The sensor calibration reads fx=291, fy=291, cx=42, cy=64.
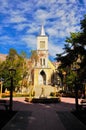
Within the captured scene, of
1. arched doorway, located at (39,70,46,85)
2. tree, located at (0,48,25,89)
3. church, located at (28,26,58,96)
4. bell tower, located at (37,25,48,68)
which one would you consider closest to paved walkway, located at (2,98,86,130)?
tree, located at (0,48,25,89)

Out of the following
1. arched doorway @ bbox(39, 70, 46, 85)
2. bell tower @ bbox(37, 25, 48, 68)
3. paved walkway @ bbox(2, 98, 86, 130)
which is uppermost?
bell tower @ bbox(37, 25, 48, 68)

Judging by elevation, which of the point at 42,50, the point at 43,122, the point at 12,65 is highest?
the point at 42,50

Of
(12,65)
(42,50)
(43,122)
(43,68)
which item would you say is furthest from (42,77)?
(43,122)

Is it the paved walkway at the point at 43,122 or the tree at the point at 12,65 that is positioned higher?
the tree at the point at 12,65

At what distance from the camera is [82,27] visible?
20.1 metres

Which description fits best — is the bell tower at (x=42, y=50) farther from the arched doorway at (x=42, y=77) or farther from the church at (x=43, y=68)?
the arched doorway at (x=42, y=77)

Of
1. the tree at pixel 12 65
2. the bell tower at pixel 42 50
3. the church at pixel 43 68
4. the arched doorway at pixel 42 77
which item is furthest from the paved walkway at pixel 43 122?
Result: the bell tower at pixel 42 50

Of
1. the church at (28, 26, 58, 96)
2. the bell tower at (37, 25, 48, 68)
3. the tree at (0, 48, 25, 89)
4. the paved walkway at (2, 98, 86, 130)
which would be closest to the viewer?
the paved walkway at (2, 98, 86, 130)

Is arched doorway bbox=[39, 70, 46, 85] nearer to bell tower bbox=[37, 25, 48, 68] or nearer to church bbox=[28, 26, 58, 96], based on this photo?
church bbox=[28, 26, 58, 96]

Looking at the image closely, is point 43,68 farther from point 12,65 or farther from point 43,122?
point 43,122

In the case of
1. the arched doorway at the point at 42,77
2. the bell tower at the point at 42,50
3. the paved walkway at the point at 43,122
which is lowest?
the paved walkway at the point at 43,122

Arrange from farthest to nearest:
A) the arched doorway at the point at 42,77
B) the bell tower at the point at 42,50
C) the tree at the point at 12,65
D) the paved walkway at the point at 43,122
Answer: the arched doorway at the point at 42,77
the bell tower at the point at 42,50
the tree at the point at 12,65
the paved walkway at the point at 43,122

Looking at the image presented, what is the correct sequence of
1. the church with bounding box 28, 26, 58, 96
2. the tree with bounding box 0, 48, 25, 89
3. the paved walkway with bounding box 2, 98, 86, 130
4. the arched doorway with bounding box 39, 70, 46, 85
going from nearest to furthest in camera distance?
the paved walkway with bounding box 2, 98, 86, 130 → the tree with bounding box 0, 48, 25, 89 → the church with bounding box 28, 26, 58, 96 → the arched doorway with bounding box 39, 70, 46, 85

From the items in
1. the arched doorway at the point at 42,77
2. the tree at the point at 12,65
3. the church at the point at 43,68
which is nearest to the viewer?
the tree at the point at 12,65
